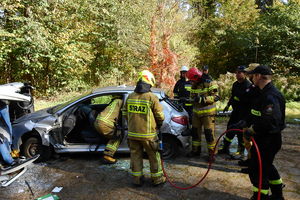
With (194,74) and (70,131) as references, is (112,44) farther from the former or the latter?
(194,74)

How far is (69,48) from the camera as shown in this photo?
38.0 feet

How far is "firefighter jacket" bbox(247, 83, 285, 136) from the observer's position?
286 centimetres

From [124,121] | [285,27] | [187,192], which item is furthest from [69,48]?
[285,27]

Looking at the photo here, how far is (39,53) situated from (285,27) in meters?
13.6

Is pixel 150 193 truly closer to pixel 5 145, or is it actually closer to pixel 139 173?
pixel 139 173

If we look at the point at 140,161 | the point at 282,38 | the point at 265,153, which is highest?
the point at 282,38

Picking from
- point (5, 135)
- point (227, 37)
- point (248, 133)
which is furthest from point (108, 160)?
point (227, 37)

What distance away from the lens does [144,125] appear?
3.65 meters

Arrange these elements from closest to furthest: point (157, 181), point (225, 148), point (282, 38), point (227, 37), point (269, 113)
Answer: point (269, 113) → point (157, 181) → point (225, 148) → point (282, 38) → point (227, 37)

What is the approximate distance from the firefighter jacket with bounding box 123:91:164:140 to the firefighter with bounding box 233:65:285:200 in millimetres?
1305

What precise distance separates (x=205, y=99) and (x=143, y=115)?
58.3 inches

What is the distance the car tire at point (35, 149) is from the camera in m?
4.62

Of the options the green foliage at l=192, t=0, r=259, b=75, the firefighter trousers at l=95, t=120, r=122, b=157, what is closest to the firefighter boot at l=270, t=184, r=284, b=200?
the firefighter trousers at l=95, t=120, r=122, b=157

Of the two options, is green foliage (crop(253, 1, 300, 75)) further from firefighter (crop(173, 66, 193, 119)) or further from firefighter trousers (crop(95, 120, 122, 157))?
firefighter trousers (crop(95, 120, 122, 157))
